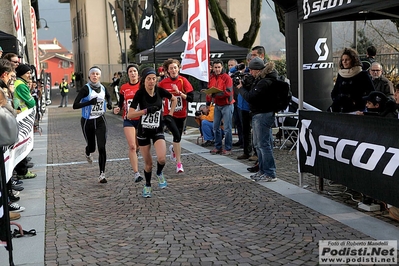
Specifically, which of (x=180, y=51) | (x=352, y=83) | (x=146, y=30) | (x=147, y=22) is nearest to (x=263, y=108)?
(x=352, y=83)

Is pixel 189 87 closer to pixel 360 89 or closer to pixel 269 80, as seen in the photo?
pixel 269 80

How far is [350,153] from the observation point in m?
6.44

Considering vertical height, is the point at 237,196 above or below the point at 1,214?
below

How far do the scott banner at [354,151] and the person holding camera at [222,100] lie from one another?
3502 mm

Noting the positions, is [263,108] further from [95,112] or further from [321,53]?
[321,53]

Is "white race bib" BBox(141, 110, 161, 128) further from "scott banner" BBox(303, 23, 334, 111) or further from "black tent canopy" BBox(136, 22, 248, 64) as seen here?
"black tent canopy" BBox(136, 22, 248, 64)

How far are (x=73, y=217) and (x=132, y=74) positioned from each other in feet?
9.74

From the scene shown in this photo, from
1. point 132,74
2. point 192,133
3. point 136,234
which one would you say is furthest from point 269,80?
point 192,133

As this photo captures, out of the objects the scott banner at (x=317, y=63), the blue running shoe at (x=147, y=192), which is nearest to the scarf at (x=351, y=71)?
the blue running shoe at (x=147, y=192)

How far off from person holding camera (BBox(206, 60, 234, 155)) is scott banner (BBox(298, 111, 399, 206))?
138 inches

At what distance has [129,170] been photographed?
1005 centimetres

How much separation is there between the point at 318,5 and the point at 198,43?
4.28 meters

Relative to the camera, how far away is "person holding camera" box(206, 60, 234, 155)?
433 inches

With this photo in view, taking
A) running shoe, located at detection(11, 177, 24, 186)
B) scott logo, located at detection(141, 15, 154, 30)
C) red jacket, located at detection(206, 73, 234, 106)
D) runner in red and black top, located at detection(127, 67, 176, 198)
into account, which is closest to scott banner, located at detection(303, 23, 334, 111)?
red jacket, located at detection(206, 73, 234, 106)
